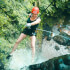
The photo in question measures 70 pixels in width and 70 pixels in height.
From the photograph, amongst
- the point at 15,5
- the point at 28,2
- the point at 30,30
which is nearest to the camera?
the point at 30,30

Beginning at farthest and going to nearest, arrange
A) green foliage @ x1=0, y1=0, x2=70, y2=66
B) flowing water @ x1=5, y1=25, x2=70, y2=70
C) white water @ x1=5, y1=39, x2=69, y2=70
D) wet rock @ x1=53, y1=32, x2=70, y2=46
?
wet rock @ x1=53, y1=32, x2=70, y2=46
flowing water @ x1=5, y1=25, x2=70, y2=70
white water @ x1=5, y1=39, x2=69, y2=70
green foliage @ x1=0, y1=0, x2=70, y2=66

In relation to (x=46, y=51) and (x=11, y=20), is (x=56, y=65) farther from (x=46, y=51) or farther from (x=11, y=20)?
(x=46, y=51)

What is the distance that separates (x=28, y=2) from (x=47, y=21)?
336cm

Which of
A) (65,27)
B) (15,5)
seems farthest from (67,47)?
(15,5)

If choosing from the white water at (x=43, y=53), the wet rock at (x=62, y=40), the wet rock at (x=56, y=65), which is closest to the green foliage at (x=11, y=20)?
the white water at (x=43, y=53)

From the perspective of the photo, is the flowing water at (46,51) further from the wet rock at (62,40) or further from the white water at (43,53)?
the wet rock at (62,40)

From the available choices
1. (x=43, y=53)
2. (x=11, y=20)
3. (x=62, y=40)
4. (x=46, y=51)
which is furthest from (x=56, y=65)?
(x=62, y=40)

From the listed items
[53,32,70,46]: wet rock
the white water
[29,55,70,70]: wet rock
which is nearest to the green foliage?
the white water

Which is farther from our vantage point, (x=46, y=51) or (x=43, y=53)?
(x=46, y=51)

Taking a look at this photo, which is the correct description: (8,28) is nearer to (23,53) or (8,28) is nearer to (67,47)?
(23,53)

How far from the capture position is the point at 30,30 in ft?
12.5

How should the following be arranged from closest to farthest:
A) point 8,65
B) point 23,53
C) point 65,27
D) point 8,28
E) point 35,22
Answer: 1. point 35,22
2. point 8,65
3. point 8,28
4. point 23,53
5. point 65,27

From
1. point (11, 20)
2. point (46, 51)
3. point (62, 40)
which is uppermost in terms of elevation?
point (11, 20)

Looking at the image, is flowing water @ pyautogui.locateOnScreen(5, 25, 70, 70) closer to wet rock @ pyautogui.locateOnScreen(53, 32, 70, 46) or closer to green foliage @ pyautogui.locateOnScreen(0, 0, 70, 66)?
wet rock @ pyautogui.locateOnScreen(53, 32, 70, 46)
